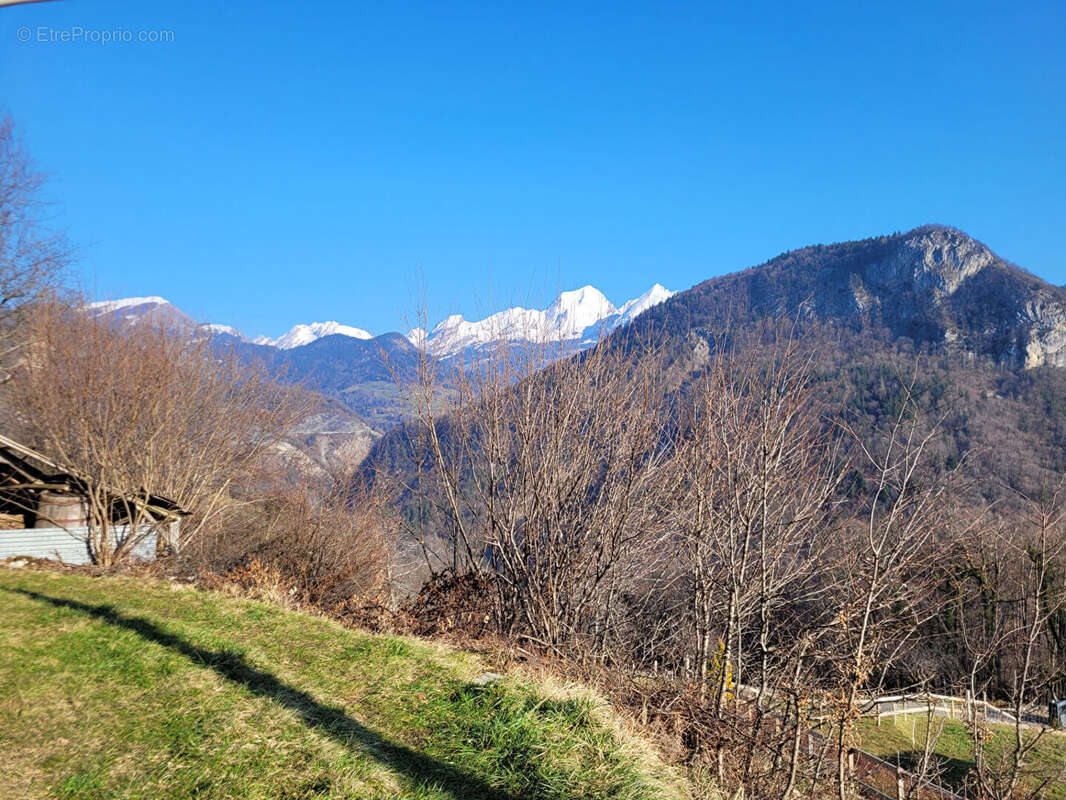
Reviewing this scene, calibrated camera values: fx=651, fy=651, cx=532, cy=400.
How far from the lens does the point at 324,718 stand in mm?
4383

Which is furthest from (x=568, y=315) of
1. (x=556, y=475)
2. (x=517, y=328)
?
(x=556, y=475)

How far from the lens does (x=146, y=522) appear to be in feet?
42.4

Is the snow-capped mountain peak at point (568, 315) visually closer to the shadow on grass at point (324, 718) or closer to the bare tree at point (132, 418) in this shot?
the shadow on grass at point (324, 718)

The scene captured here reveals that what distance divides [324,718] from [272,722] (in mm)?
345

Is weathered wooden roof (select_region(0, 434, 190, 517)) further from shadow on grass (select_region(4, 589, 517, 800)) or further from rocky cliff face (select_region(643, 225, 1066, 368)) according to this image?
rocky cliff face (select_region(643, 225, 1066, 368))

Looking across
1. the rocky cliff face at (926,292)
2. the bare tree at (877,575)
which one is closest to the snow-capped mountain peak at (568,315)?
the bare tree at (877,575)

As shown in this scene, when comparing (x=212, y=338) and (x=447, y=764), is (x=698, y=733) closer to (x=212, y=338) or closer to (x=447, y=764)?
(x=447, y=764)

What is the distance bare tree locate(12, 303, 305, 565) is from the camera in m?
12.1

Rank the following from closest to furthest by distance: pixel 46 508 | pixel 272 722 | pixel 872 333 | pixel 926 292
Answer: pixel 272 722, pixel 46 508, pixel 872 333, pixel 926 292

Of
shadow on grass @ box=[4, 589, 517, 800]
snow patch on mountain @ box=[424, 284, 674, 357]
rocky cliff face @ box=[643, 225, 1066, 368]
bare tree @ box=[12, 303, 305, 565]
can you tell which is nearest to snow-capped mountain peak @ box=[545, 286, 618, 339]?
snow patch on mountain @ box=[424, 284, 674, 357]

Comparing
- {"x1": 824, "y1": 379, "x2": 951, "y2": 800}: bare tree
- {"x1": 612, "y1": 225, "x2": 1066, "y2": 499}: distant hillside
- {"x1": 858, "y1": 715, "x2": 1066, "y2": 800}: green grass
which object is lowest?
{"x1": 858, "y1": 715, "x2": 1066, "y2": 800}: green grass

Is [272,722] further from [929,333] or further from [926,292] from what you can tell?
[926,292]

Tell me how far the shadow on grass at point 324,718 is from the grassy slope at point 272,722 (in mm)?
13

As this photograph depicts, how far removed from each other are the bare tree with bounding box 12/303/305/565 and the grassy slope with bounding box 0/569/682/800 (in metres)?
6.88
